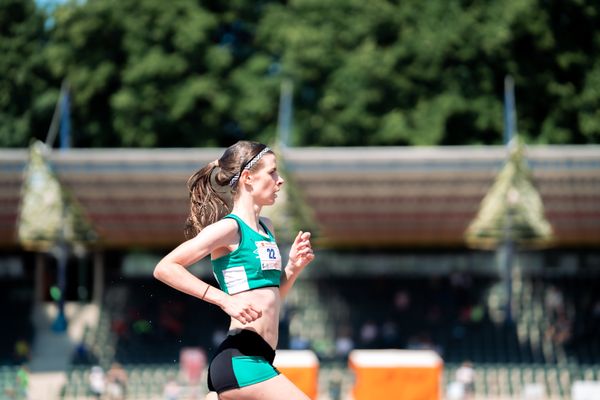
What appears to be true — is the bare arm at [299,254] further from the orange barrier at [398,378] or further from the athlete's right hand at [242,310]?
the orange barrier at [398,378]

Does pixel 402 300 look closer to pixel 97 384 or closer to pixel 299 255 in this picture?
pixel 97 384

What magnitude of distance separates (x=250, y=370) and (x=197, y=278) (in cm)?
52

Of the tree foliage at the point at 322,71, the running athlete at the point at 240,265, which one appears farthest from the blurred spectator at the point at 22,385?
the running athlete at the point at 240,265

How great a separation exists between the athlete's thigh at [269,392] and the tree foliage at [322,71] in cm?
2740

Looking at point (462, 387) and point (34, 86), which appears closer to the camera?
point (462, 387)

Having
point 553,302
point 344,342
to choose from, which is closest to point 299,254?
point 344,342

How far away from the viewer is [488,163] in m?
27.8

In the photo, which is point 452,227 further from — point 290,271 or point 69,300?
point 290,271

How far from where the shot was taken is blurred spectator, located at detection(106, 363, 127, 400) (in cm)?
2456

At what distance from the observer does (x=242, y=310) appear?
15.7 feet

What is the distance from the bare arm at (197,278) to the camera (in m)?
4.79

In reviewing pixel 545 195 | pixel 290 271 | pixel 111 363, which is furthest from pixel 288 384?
pixel 545 195

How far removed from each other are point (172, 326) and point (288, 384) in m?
24.6

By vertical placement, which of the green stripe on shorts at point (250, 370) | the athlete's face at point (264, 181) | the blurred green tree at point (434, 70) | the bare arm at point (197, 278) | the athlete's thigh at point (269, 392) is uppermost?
the blurred green tree at point (434, 70)
